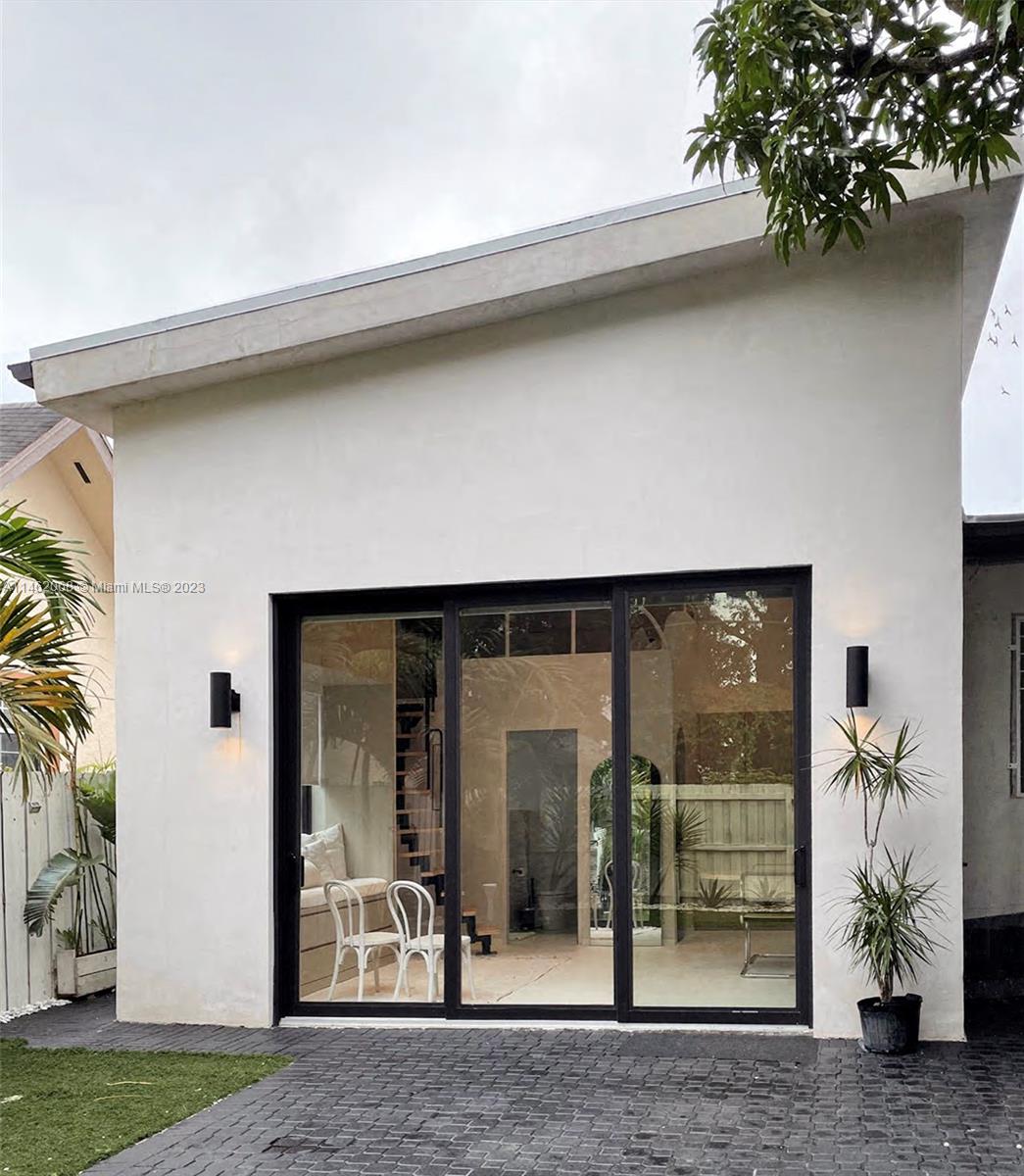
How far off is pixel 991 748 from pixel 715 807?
2.59 meters

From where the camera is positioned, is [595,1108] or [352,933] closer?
[595,1108]

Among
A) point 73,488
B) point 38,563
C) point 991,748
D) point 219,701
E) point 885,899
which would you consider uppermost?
point 73,488

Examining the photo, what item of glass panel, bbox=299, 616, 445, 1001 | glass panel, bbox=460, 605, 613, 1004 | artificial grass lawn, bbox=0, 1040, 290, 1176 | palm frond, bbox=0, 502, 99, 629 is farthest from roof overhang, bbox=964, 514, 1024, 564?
palm frond, bbox=0, 502, 99, 629

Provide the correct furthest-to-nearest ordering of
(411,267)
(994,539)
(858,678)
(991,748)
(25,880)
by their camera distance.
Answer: (991,748) < (25,880) < (994,539) < (411,267) < (858,678)

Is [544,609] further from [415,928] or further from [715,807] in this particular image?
[415,928]

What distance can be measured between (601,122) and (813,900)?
34115 mm

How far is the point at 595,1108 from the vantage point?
6285 millimetres

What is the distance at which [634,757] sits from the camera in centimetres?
794

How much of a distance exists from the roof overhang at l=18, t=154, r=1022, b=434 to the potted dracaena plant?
281 cm

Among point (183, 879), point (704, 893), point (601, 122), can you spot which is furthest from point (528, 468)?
point (601, 122)

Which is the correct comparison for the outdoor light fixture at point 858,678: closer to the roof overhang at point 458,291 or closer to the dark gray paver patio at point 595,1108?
the dark gray paver patio at point 595,1108

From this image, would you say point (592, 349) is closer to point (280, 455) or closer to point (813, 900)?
point (280, 455)

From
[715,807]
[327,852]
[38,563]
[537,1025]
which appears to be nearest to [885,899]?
[715,807]

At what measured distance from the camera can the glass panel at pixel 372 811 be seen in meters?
8.28
